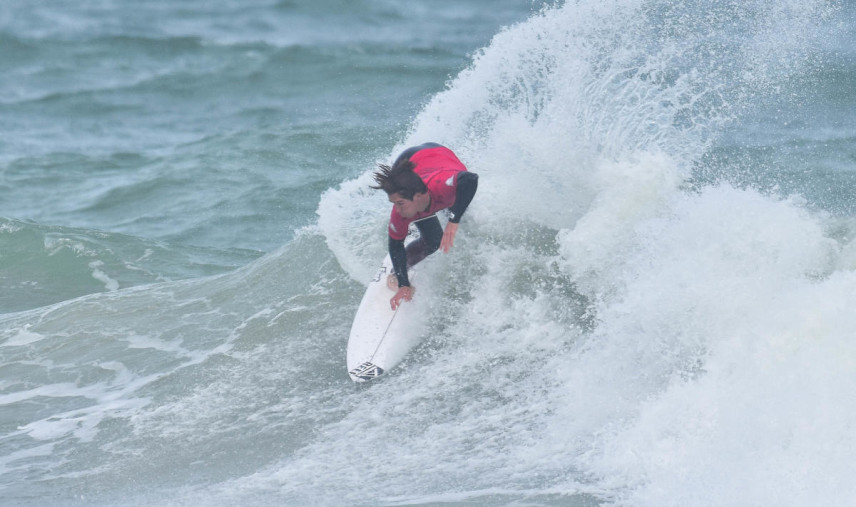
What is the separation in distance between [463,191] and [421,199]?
0.92 ft

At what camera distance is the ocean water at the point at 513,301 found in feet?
14.7

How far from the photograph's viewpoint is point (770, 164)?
8.79 m

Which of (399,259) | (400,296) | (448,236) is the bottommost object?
(400,296)

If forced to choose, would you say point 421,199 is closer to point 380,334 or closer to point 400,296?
point 400,296

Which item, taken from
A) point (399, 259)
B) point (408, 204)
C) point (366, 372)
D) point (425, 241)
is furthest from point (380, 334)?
point (408, 204)

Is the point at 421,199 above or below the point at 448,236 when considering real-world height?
above

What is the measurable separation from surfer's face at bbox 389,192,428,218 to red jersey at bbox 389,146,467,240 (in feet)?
0.30

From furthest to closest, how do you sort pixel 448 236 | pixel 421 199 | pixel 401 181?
pixel 448 236, pixel 421 199, pixel 401 181

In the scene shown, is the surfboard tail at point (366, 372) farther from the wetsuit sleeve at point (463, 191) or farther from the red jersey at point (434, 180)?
the wetsuit sleeve at point (463, 191)

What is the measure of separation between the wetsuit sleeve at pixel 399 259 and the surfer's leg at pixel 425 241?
0.25m

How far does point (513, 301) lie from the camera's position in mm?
6008

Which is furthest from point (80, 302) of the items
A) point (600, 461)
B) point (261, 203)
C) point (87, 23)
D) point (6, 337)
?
point (87, 23)

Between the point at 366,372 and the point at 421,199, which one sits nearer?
the point at 421,199

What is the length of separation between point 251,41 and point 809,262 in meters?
13.1
